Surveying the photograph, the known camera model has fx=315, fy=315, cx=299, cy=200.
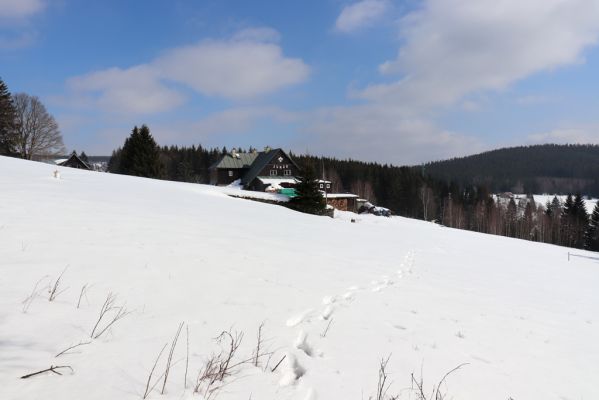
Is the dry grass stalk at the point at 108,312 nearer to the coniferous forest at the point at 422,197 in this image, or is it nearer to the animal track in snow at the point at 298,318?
the animal track in snow at the point at 298,318

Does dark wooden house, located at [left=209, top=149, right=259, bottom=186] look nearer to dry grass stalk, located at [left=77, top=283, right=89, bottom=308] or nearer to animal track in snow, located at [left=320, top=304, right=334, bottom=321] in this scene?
animal track in snow, located at [left=320, top=304, right=334, bottom=321]

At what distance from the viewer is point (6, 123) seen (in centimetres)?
3934

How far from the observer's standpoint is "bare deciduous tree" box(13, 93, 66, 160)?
42.5m

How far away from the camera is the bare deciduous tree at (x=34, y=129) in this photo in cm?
4247

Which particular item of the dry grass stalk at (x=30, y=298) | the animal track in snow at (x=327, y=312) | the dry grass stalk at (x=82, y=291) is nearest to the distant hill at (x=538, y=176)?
the animal track in snow at (x=327, y=312)

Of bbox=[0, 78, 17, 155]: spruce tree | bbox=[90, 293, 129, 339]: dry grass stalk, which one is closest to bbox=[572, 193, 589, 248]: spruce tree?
bbox=[90, 293, 129, 339]: dry grass stalk

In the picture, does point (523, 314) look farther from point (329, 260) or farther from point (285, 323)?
point (285, 323)

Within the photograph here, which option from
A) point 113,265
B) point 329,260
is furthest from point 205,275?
point 329,260

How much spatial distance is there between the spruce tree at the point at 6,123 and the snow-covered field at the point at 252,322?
139 feet

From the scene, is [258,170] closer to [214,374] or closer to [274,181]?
[274,181]

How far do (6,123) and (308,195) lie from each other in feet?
127

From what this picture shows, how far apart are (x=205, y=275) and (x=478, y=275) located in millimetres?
10383

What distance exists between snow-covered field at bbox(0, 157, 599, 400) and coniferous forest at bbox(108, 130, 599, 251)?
2952cm

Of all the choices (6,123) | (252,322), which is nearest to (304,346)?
(252,322)
